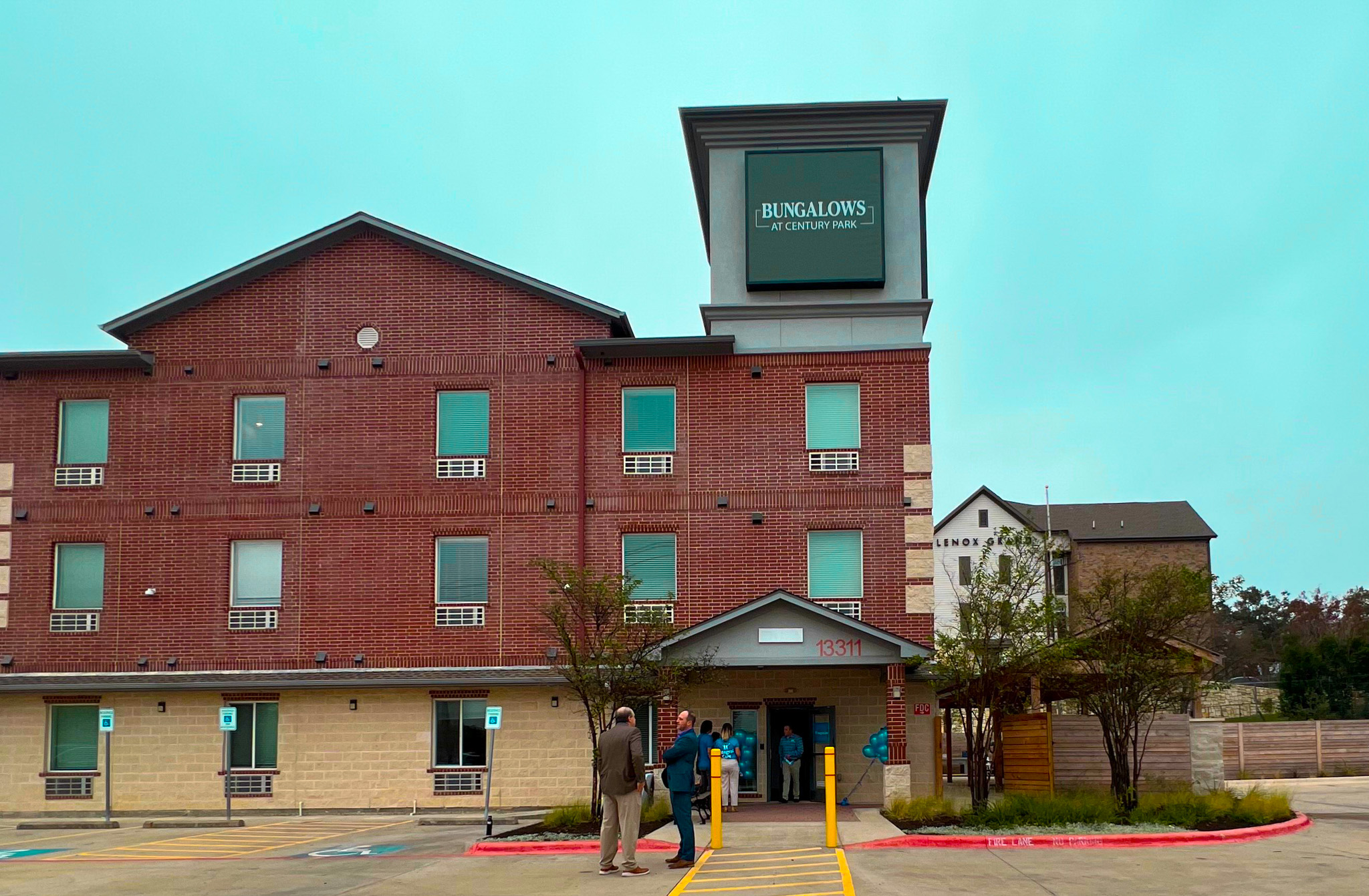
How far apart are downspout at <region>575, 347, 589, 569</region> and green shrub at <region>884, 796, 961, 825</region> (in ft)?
29.0

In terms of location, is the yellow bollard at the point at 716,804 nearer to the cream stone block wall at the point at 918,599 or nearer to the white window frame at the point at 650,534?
the white window frame at the point at 650,534

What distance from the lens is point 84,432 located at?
29.9 m

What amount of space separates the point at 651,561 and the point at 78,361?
42.1 feet

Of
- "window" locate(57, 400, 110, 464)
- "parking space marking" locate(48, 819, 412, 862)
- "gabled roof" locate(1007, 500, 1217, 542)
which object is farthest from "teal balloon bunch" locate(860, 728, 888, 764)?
"gabled roof" locate(1007, 500, 1217, 542)

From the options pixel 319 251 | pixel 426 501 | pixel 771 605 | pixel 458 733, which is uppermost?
pixel 319 251

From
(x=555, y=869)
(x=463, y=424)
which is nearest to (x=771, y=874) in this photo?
(x=555, y=869)

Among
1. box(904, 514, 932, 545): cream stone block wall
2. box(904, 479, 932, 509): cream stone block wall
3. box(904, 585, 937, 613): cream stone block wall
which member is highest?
box(904, 479, 932, 509): cream stone block wall

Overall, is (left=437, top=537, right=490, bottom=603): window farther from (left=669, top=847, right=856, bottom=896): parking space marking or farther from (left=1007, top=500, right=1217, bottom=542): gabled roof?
(left=1007, top=500, right=1217, bottom=542): gabled roof

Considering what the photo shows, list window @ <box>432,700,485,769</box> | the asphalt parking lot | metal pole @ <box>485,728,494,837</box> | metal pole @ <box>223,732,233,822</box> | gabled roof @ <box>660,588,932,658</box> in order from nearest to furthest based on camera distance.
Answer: the asphalt parking lot → metal pole @ <box>485,728,494,837</box> → gabled roof @ <box>660,588,932,658</box> → metal pole @ <box>223,732,233,822</box> → window @ <box>432,700,485,769</box>

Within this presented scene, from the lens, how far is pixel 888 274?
29047 millimetres

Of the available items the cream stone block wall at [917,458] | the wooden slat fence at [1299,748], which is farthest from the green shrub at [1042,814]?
the wooden slat fence at [1299,748]

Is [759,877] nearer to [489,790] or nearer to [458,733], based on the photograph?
[489,790]

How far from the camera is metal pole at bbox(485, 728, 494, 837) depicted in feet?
67.2

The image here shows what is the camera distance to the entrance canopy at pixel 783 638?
82.6ft
